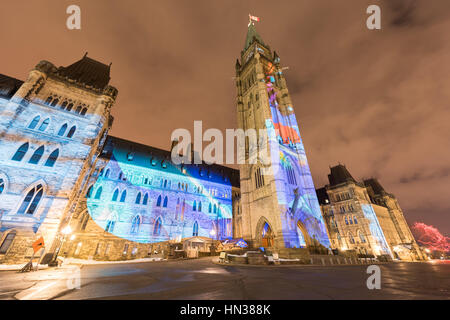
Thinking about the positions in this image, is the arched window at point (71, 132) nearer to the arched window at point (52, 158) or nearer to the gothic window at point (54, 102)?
the arched window at point (52, 158)

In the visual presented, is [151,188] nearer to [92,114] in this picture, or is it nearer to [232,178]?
[92,114]

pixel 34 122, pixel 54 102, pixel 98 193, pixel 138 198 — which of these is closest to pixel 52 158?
pixel 34 122

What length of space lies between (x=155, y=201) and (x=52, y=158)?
15475mm

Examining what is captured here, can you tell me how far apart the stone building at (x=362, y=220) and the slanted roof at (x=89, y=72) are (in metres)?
49.7

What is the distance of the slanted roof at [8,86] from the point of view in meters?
17.1

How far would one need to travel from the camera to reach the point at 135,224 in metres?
26.4

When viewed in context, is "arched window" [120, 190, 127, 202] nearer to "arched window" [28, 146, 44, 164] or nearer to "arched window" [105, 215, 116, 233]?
"arched window" [105, 215, 116, 233]

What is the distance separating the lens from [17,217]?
43.9 feet

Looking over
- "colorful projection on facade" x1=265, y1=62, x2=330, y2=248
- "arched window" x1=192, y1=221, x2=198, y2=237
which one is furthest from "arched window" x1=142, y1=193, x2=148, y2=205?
"colorful projection on facade" x1=265, y1=62, x2=330, y2=248

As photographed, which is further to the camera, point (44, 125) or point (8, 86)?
point (8, 86)

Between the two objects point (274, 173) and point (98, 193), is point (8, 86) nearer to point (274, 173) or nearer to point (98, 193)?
point (98, 193)

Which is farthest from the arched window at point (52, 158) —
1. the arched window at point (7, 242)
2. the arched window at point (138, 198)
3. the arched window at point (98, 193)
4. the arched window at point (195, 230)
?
the arched window at point (195, 230)
